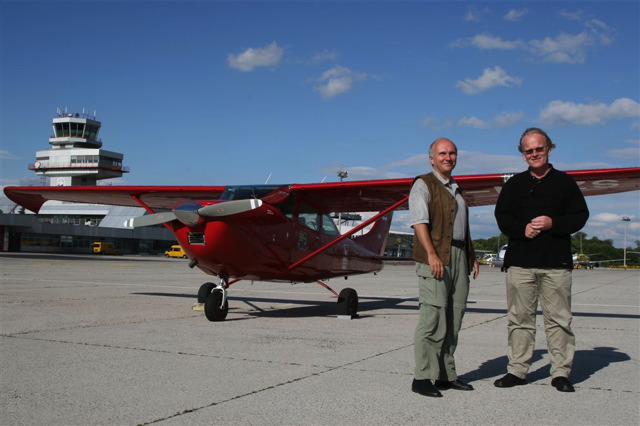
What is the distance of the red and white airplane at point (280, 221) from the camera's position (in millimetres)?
8320

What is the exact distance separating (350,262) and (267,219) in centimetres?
331

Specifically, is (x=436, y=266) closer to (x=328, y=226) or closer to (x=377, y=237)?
(x=328, y=226)

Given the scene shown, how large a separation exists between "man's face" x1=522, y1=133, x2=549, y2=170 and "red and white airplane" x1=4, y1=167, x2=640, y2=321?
2246mm

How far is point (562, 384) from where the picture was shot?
4492 millimetres

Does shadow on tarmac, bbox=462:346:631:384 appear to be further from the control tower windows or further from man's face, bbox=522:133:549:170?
the control tower windows

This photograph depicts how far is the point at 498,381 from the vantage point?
15.3 ft

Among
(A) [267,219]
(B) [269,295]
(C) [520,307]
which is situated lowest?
(B) [269,295]

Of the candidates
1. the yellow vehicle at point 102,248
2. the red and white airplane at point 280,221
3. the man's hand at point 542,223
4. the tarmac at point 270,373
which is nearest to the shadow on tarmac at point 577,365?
the tarmac at point 270,373

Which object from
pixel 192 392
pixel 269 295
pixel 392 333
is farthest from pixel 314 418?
pixel 269 295

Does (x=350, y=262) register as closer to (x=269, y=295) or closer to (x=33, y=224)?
(x=269, y=295)

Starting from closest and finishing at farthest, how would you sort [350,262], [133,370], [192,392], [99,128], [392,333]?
[192,392] < [133,370] < [392,333] < [350,262] < [99,128]

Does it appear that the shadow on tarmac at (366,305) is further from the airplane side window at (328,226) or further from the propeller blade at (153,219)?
the propeller blade at (153,219)

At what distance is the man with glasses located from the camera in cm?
457

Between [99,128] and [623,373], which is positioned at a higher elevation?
[99,128]
